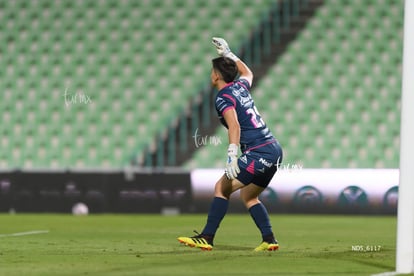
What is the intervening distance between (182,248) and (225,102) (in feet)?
5.02

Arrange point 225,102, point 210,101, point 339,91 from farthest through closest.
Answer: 1. point 210,101
2. point 339,91
3. point 225,102

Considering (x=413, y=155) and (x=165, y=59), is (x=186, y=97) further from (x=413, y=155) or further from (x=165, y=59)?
(x=413, y=155)

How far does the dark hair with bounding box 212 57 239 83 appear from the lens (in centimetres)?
940

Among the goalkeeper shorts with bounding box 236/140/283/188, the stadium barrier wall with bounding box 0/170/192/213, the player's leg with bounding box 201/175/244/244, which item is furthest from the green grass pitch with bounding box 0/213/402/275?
the stadium barrier wall with bounding box 0/170/192/213

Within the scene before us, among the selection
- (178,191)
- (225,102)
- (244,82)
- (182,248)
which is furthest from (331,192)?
(225,102)

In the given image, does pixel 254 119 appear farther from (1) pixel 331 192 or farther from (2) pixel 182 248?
(1) pixel 331 192

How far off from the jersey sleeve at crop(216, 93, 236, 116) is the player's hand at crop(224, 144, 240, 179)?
0.36m

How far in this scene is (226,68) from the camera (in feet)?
30.9

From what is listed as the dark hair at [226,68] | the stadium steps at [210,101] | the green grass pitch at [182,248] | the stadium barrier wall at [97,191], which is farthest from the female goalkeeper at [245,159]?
the stadium steps at [210,101]

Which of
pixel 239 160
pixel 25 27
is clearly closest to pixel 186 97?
pixel 25 27

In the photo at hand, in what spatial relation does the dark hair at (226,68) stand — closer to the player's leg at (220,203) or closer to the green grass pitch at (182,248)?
the player's leg at (220,203)

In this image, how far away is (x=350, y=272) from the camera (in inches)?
294

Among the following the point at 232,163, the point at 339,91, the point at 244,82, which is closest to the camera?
the point at 232,163

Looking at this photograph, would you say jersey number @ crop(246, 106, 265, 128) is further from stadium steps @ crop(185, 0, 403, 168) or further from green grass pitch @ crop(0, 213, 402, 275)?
stadium steps @ crop(185, 0, 403, 168)
